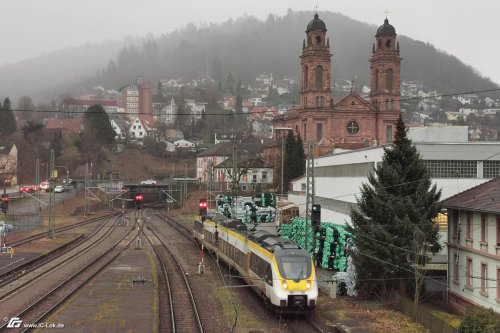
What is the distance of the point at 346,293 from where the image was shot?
101 feet

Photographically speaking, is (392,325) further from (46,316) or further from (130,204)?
(130,204)

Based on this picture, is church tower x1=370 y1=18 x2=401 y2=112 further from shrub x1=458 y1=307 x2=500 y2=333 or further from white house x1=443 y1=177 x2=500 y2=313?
shrub x1=458 y1=307 x2=500 y2=333

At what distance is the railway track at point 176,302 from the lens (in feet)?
74.8

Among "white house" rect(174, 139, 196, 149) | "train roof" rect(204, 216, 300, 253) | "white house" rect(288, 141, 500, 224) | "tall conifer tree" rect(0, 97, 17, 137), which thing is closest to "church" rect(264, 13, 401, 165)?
"white house" rect(288, 141, 500, 224)

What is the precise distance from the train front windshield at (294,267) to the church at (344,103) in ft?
247

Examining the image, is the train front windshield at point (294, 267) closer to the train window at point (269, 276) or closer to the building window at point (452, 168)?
the train window at point (269, 276)

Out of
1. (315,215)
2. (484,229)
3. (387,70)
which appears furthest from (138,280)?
(387,70)

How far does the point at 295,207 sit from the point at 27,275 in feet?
109

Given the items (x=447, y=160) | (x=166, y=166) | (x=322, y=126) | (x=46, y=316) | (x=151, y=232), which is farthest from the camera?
(x=166, y=166)

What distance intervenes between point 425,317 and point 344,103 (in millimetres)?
82389

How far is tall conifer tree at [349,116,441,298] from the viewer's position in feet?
A: 92.8

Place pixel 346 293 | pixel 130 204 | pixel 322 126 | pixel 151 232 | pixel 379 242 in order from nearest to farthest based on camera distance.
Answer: pixel 379 242 < pixel 346 293 < pixel 151 232 < pixel 322 126 < pixel 130 204

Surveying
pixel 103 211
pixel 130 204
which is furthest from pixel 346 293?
pixel 130 204

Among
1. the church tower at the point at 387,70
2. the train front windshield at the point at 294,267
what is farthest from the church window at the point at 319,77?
the train front windshield at the point at 294,267
